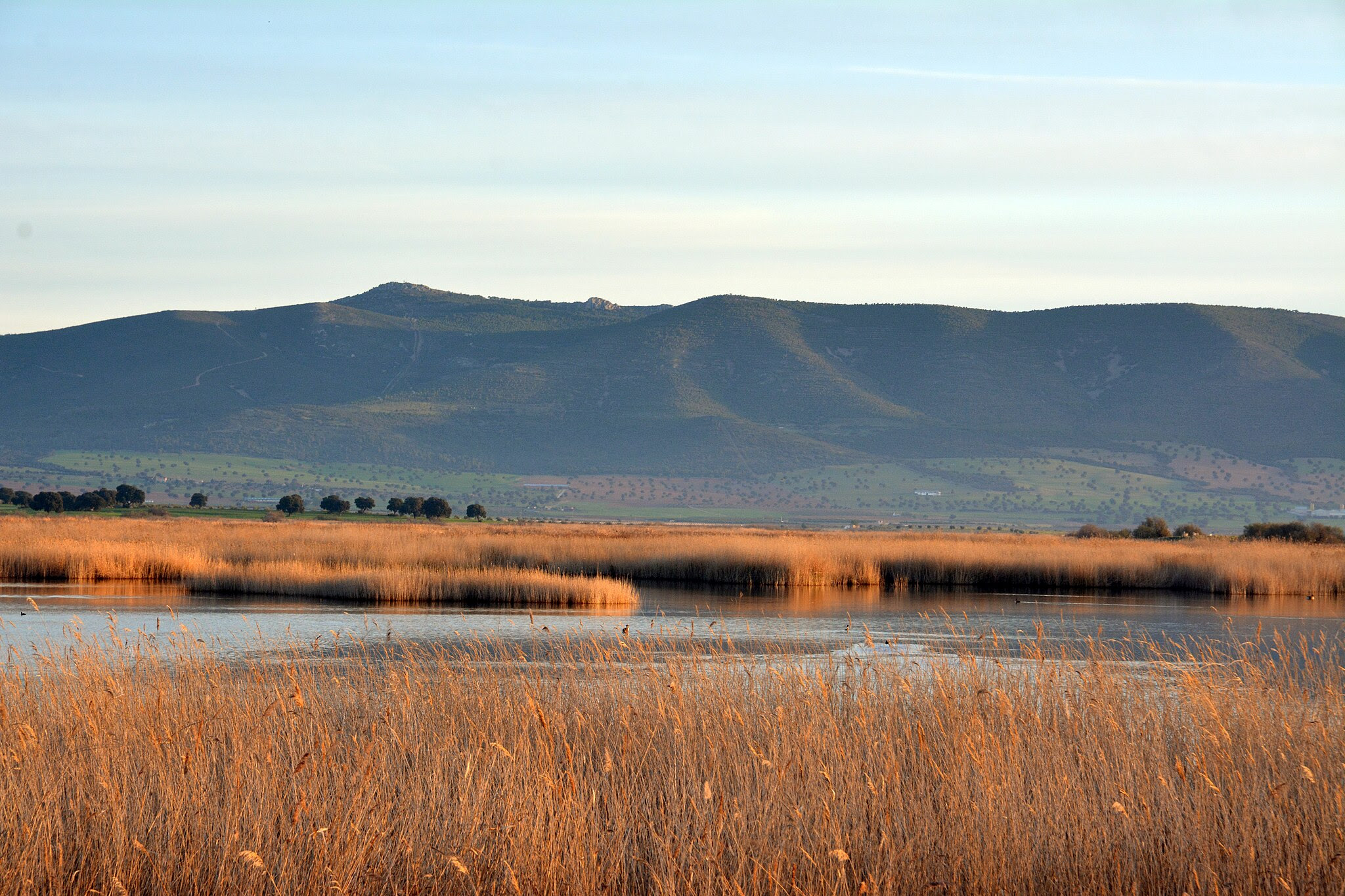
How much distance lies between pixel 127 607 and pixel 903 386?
169 metres

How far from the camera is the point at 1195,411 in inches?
6767

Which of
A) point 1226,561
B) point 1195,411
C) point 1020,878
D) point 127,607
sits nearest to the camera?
point 1020,878

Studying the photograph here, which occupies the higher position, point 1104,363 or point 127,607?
point 1104,363

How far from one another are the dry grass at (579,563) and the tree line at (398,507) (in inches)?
1232

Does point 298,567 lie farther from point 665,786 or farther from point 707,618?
point 665,786

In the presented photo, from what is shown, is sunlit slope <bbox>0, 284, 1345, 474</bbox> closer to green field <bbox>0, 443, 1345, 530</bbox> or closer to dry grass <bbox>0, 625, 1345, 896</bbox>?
green field <bbox>0, 443, 1345, 530</bbox>

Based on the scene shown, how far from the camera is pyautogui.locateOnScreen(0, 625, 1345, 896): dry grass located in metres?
7.23

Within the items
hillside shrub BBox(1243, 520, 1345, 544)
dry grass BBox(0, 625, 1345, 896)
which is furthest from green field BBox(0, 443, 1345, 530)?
dry grass BBox(0, 625, 1345, 896)

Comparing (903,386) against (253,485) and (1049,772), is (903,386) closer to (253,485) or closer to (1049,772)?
(253,485)

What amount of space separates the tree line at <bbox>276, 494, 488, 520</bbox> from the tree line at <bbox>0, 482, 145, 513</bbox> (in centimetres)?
853

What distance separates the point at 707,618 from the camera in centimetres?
2575

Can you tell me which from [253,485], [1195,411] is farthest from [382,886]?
[1195,411]

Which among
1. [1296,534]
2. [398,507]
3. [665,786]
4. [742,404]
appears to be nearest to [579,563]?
[665,786]

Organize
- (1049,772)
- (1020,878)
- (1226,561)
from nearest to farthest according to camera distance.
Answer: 1. (1020,878)
2. (1049,772)
3. (1226,561)
